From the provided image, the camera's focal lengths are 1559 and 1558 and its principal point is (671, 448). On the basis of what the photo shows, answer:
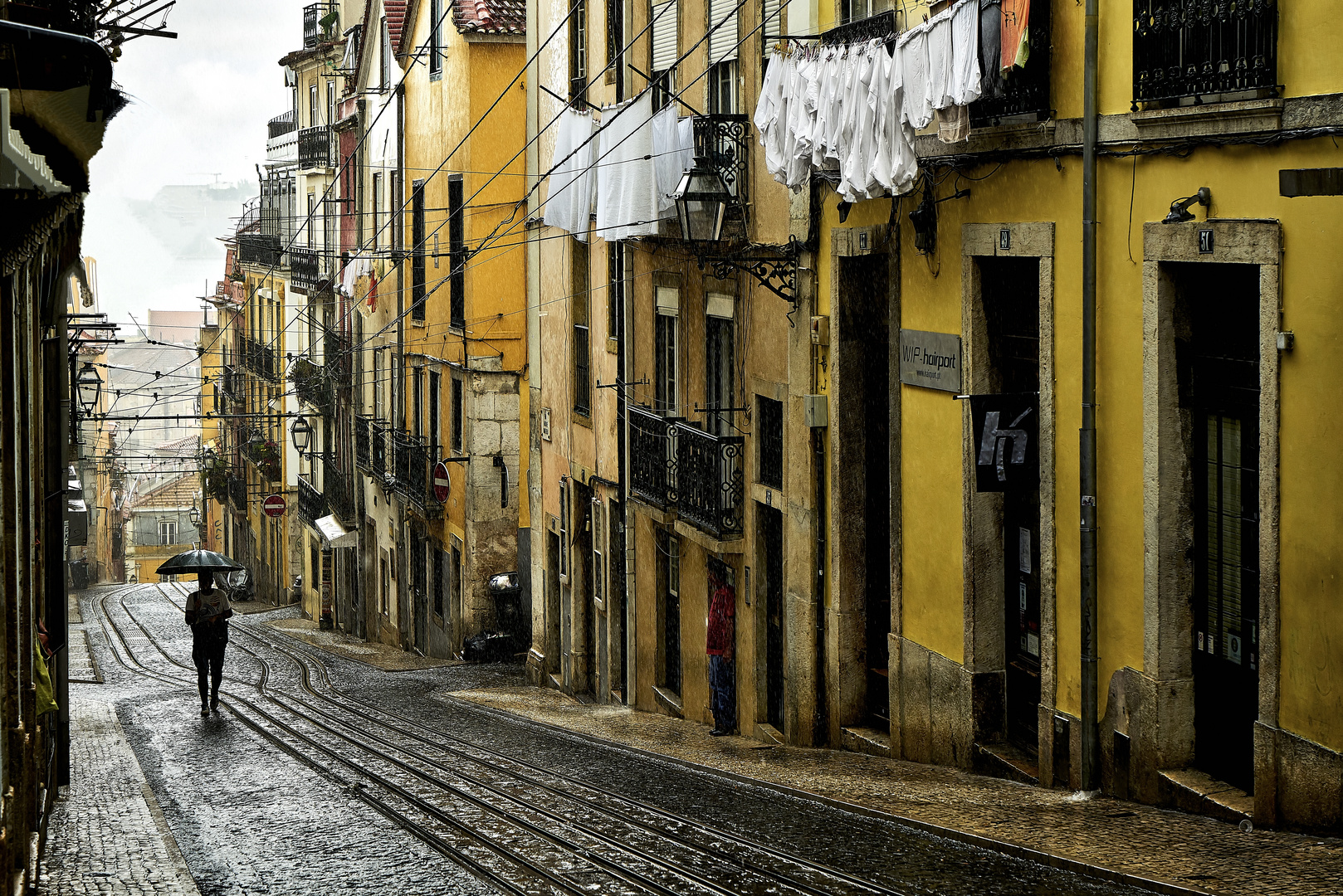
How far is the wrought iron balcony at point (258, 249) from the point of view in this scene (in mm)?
46938

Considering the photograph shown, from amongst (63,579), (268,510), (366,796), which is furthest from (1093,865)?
(268,510)

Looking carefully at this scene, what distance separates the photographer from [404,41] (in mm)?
30922

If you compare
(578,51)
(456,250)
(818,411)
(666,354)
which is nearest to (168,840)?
(818,411)

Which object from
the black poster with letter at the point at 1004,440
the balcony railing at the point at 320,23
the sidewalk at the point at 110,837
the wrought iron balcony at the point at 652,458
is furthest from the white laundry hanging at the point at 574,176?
the balcony railing at the point at 320,23

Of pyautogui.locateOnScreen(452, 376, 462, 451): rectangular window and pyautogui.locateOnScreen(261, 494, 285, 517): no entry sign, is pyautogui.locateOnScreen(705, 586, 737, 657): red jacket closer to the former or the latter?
pyautogui.locateOnScreen(452, 376, 462, 451): rectangular window

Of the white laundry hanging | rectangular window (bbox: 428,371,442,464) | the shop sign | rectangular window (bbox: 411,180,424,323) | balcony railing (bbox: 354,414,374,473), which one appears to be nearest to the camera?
the shop sign

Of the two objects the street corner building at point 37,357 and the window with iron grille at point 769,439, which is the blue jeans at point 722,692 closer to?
the window with iron grille at point 769,439

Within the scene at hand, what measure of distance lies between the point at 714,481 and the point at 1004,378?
4989mm

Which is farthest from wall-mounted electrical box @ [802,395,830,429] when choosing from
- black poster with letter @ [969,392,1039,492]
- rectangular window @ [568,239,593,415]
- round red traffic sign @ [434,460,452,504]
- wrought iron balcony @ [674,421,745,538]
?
round red traffic sign @ [434,460,452,504]

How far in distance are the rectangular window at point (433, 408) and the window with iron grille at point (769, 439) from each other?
569 inches

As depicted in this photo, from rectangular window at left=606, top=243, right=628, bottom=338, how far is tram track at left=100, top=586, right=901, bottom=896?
19.7ft

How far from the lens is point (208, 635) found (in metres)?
17.0

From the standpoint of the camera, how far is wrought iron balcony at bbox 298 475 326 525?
3984 centimetres

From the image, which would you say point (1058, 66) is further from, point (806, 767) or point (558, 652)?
point (558, 652)
